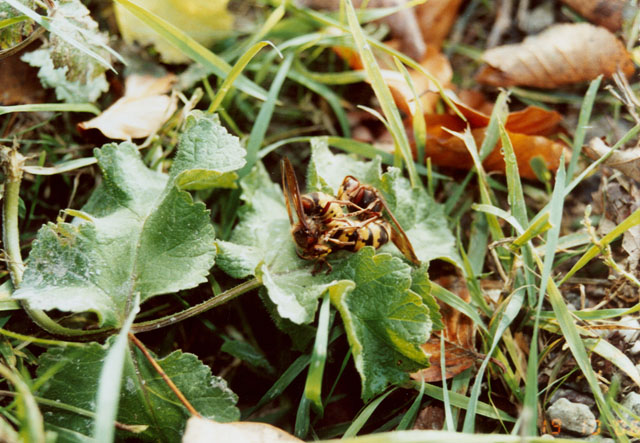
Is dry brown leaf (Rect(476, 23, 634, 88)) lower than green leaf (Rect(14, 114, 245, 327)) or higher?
higher

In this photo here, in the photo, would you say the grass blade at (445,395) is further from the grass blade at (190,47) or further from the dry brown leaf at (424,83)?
the grass blade at (190,47)

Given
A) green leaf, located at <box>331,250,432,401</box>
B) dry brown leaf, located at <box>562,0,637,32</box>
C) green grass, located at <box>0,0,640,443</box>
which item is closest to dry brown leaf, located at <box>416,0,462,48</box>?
green grass, located at <box>0,0,640,443</box>

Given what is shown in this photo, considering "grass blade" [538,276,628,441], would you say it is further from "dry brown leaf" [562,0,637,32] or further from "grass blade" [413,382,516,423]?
"dry brown leaf" [562,0,637,32]

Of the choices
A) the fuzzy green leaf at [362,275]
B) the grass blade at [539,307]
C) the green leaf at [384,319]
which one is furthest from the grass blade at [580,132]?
the green leaf at [384,319]

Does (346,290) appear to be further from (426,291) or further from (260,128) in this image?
(260,128)

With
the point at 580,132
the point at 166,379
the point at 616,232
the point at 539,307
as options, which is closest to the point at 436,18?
the point at 580,132
